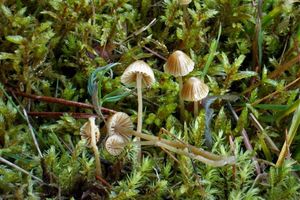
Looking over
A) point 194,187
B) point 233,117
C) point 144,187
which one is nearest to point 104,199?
point 144,187

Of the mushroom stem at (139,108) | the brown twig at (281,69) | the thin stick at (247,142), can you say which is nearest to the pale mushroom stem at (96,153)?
the mushroom stem at (139,108)

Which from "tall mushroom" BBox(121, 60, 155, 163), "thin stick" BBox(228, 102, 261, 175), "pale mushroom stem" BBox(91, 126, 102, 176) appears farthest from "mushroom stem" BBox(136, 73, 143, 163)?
"thin stick" BBox(228, 102, 261, 175)

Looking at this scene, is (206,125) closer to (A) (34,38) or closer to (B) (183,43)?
(B) (183,43)

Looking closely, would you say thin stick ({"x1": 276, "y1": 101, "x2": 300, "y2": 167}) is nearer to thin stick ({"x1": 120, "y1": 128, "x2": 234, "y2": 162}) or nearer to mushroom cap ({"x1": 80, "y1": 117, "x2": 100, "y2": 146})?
thin stick ({"x1": 120, "y1": 128, "x2": 234, "y2": 162})

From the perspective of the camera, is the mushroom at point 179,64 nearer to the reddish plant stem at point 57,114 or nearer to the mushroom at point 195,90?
the mushroom at point 195,90

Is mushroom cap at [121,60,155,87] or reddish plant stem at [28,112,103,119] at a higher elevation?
mushroom cap at [121,60,155,87]
